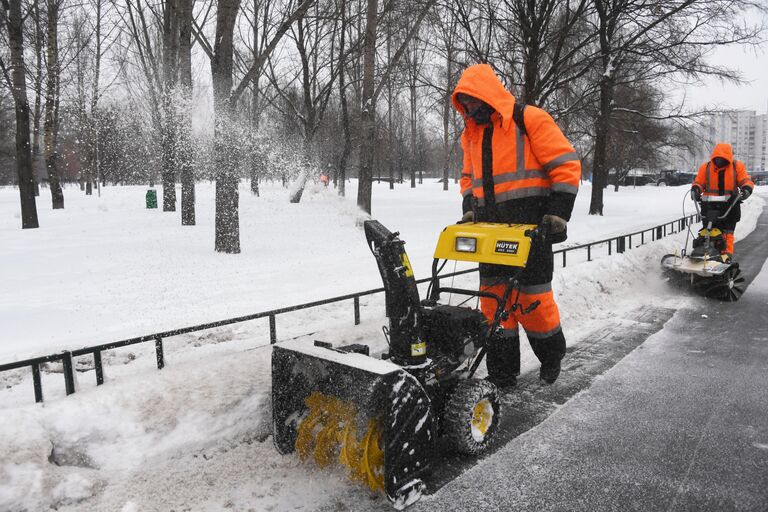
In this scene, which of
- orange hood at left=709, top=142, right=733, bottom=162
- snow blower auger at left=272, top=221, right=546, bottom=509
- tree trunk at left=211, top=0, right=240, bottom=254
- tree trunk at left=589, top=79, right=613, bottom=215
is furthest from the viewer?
tree trunk at left=589, top=79, right=613, bottom=215

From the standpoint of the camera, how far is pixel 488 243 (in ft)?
12.4

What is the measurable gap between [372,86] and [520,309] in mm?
11943

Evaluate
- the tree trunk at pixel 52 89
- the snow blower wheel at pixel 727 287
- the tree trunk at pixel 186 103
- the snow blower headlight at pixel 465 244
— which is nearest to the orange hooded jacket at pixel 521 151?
the snow blower headlight at pixel 465 244

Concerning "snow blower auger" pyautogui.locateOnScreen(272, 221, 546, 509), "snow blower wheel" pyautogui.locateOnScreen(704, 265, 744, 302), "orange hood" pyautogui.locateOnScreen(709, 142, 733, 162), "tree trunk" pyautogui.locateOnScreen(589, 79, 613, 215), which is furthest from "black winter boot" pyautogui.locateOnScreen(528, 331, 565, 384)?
"tree trunk" pyautogui.locateOnScreen(589, 79, 613, 215)

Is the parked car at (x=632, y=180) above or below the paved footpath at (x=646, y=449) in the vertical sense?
above

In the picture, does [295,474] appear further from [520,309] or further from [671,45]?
[671,45]

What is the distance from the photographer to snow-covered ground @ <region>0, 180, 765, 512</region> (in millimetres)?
3125

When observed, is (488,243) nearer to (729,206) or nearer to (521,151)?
(521,151)

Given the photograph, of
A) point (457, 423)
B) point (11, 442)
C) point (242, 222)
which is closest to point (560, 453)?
point (457, 423)

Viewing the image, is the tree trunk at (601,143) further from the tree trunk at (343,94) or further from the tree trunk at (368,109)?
the tree trunk at (343,94)

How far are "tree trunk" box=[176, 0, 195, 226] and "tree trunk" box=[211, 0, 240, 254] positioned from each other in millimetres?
3668

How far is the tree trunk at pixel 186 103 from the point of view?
46.2 feet

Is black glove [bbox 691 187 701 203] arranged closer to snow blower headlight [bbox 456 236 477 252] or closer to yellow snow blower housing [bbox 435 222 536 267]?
yellow snow blower housing [bbox 435 222 536 267]

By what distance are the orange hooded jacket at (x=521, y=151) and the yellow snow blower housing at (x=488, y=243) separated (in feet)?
0.98
